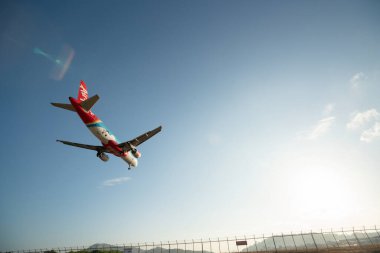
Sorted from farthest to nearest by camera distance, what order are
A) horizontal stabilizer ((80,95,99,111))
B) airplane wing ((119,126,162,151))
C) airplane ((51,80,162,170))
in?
airplane wing ((119,126,162,151)) < airplane ((51,80,162,170)) < horizontal stabilizer ((80,95,99,111))

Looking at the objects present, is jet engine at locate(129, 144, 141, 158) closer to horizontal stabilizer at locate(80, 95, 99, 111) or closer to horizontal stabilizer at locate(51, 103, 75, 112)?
horizontal stabilizer at locate(80, 95, 99, 111)

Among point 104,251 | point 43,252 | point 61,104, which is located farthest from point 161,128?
point 43,252

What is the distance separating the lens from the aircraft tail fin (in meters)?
28.5

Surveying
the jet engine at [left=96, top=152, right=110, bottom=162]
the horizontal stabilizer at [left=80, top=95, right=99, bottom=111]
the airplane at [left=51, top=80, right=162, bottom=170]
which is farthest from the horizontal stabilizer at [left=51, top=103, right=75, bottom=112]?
the jet engine at [left=96, top=152, right=110, bottom=162]

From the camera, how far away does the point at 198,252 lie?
4666 cm

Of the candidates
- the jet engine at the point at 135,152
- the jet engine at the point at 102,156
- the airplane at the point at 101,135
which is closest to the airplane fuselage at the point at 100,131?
the airplane at the point at 101,135

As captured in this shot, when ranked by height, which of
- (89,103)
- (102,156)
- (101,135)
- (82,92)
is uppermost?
(82,92)

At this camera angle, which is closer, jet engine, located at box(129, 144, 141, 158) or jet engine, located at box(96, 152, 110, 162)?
jet engine, located at box(129, 144, 141, 158)

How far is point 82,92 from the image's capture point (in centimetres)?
2930

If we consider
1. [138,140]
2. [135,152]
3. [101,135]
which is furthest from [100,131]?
[135,152]

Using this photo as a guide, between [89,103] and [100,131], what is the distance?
4224 millimetres

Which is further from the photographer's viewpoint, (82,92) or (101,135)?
(82,92)

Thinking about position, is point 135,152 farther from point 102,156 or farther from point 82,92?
point 82,92

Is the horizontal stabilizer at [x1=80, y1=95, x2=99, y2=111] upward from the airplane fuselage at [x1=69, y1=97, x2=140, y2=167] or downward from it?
upward
